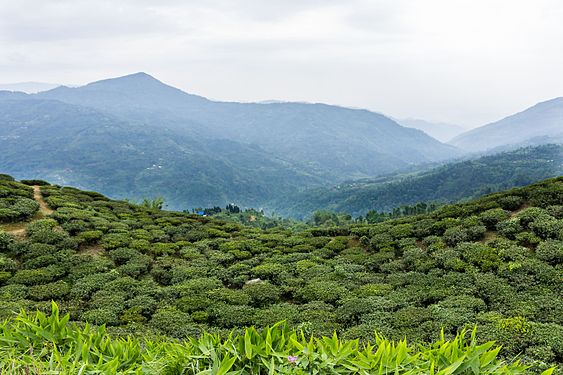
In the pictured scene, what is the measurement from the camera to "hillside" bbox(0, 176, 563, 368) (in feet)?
25.3

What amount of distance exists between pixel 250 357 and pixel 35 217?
14107mm

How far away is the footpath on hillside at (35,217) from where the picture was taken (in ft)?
41.8

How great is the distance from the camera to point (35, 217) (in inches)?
560

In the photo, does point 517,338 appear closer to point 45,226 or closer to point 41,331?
point 41,331

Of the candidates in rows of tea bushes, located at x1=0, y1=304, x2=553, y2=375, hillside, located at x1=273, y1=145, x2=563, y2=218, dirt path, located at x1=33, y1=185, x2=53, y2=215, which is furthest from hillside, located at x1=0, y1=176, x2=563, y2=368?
hillside, located at x1=273, y1=145, x2=563, y2=218

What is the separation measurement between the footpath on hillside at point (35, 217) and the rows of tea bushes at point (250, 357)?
34.8ft

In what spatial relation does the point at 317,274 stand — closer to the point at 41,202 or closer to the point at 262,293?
the point at 262,293

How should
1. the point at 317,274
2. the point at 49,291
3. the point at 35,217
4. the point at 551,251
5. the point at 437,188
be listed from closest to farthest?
1. the point at 551,251
2. the point at 49,291
3. the point at 317,274
4. the point at 35,217
5. the point at 437,188

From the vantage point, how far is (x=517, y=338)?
641 cm

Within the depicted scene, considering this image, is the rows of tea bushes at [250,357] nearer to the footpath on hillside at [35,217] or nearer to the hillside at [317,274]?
the hillside at [317,274]

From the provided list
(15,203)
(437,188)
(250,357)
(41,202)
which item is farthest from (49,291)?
(437,188)

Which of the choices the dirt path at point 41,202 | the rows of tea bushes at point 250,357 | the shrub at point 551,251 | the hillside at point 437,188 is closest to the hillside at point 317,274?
the shrub at point 551,251

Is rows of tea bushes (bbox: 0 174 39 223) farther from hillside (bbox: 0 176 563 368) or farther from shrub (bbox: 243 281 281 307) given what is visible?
shrub (bbox: 243 281 281 307)

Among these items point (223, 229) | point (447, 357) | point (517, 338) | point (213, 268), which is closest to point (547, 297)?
point (517, 338)
